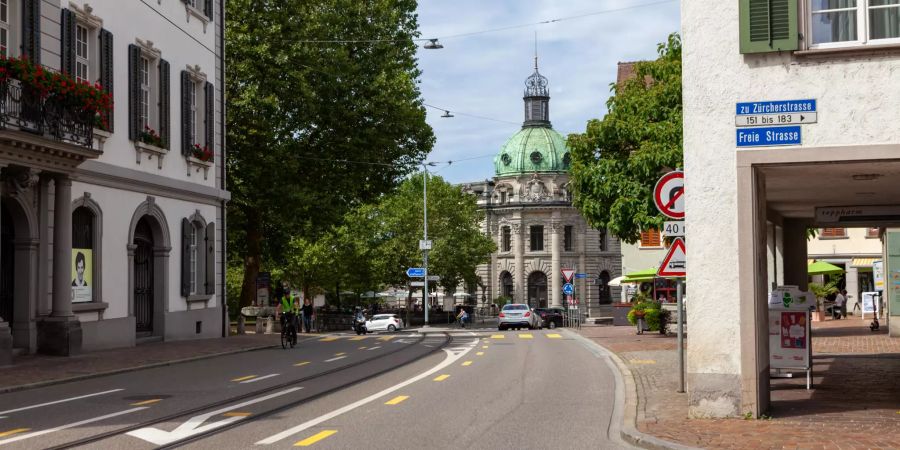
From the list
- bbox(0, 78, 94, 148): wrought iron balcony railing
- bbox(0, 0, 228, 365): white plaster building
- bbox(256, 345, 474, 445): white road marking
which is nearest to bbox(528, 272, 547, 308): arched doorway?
bbox(0, 0, 228, 365): white plaster building

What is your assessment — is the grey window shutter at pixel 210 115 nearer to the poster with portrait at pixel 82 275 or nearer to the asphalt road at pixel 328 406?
the poster with portrait at pixel 82 275

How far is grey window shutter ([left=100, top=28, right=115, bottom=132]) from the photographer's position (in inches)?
997

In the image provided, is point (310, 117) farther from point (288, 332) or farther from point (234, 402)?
point (234, 402)

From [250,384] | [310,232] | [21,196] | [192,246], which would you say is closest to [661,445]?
[250,384]

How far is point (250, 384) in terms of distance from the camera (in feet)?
54.5

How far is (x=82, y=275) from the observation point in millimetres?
24859

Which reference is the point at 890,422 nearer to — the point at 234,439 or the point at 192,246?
the point at 234,439

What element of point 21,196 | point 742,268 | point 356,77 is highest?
point 356,77

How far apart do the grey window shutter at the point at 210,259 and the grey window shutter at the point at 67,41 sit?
10064mm

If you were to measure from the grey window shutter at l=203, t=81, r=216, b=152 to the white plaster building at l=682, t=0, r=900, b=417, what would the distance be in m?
22.7

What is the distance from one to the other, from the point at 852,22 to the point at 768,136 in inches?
57.3

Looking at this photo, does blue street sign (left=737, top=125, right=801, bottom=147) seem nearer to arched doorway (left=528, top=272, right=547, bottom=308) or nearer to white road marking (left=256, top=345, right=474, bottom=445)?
white road marking (left=256, top=345, right=474, bottom=445)

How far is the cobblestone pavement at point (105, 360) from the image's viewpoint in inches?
704

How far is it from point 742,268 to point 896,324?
19.9 meters
